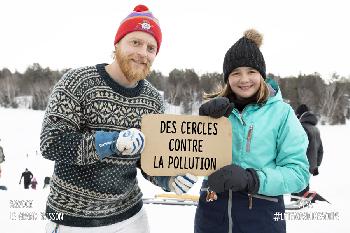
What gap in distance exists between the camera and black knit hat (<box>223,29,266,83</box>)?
85.7 inches

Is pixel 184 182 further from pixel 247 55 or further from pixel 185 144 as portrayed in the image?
pixel 247 55

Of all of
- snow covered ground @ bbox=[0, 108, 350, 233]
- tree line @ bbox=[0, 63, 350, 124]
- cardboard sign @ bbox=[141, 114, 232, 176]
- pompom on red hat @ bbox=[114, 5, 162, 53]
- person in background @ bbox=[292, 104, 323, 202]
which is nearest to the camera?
cardboard sign @ bbox=[141, 114, 232, 176]

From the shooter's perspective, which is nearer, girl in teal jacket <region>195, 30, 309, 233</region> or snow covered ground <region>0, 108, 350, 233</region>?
girl in teal jacket <region>195, 30, 309, 233</region>

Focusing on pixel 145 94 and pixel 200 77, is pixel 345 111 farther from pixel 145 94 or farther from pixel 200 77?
pixel 145 94

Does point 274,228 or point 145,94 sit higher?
point 145,94

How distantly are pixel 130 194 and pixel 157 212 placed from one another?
3627 mm

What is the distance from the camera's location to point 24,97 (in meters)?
60.2

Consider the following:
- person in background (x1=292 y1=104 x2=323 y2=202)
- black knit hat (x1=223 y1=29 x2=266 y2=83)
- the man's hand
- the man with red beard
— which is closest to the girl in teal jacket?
black knit hat (x1=223 y1=29 x2=266 y2=83)

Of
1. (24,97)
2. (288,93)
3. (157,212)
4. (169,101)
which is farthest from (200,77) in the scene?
(157,212)

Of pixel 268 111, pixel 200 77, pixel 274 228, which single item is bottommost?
pixel 274 228

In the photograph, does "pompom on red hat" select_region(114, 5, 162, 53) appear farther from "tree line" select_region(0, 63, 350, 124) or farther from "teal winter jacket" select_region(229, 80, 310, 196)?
"tree line" select_region(0, 63, 350, 124)

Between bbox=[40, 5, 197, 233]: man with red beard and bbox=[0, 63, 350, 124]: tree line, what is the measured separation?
4064 cm

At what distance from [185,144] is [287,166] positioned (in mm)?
577

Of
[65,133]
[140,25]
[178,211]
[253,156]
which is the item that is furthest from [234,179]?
[178,211]
